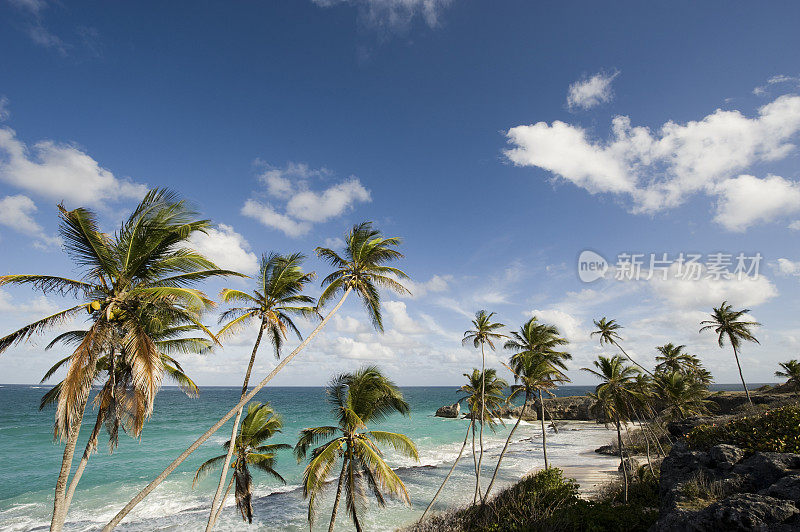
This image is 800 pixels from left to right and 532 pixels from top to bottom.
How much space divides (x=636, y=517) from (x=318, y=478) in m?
10.2

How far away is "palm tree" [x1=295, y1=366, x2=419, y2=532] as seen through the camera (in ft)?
38.3

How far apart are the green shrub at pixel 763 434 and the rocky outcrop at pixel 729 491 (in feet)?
2.90

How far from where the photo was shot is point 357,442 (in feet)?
40.7

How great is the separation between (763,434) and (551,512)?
7211mm

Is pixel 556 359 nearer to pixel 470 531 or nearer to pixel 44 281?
pixel 470 531

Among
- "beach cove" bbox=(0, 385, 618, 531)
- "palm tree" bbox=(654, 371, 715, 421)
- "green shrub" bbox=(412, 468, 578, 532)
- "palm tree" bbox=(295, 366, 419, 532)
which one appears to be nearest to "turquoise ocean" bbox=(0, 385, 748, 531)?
"beach cove" bbox=(0, 385, 618, 531)

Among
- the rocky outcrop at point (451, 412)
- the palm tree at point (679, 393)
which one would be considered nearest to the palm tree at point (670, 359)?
the palm tree at point (679, 393)

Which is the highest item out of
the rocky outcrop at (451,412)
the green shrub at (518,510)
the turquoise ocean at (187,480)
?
the green shrub at (518,510)

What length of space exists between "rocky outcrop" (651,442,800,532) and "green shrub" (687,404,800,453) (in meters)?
0.88

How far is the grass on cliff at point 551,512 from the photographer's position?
34.9 ft

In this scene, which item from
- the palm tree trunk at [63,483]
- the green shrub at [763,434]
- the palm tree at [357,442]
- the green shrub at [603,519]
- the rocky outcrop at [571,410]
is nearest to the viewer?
the palm tree trunk at [63,483]

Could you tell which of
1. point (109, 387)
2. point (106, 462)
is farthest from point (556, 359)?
Answer: point (106, 462)

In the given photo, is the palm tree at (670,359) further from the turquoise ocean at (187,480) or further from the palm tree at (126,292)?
the palm tree at (126,292)

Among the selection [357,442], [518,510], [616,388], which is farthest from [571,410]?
[357,442]
